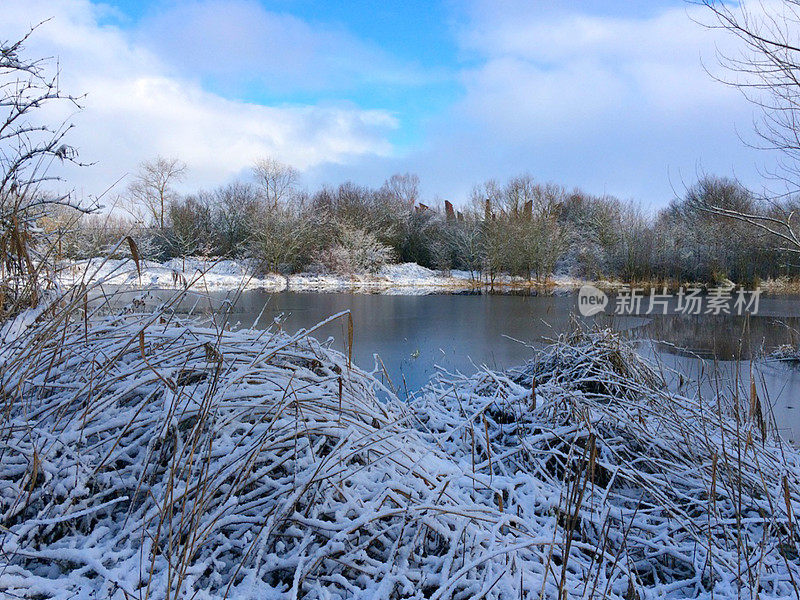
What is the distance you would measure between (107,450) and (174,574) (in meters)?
0.63

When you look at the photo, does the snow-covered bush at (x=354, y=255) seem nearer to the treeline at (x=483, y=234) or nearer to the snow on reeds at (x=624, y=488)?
the treeline at (x=483, y=234)

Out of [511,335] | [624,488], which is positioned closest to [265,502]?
[624,488]

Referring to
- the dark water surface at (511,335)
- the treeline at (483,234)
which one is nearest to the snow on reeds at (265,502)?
the dark water surface at (511,335)

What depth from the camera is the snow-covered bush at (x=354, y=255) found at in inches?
1239

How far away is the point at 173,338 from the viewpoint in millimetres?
2391

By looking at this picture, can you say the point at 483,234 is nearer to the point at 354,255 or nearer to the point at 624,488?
the point at 354,255

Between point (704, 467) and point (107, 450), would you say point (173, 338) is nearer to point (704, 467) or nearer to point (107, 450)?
point (107, 450)

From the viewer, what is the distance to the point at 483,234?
31.5m

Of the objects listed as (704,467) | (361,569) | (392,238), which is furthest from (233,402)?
(392,238)

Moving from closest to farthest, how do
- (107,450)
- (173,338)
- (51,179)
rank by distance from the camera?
(107,450) → (173,338) → (51,179)

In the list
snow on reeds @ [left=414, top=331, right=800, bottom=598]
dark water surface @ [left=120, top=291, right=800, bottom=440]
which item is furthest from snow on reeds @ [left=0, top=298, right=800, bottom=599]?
dark water surface @ [left=120, top=291, right=800, bottom=440]

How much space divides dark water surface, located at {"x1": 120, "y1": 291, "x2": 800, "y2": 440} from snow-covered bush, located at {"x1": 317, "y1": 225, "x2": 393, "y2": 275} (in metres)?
11.5

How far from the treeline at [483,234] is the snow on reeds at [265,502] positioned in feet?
76.5

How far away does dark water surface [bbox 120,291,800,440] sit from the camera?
692cm
